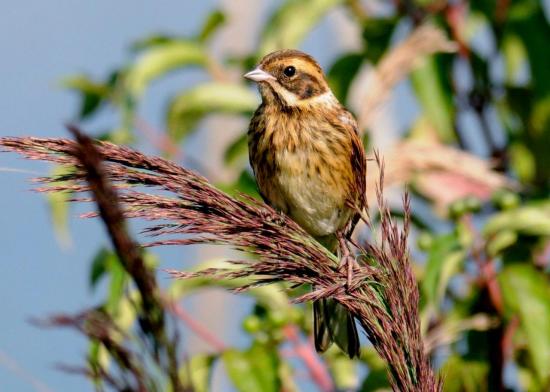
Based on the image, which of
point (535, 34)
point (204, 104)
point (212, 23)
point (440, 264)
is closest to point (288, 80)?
point (440, 264)

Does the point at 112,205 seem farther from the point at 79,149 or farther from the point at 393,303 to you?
the point at 393,303

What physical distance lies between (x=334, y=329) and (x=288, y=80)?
Result: 0.91 m

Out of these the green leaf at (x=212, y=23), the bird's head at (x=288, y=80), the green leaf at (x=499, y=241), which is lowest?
the green leaf at (x=499, y=241)

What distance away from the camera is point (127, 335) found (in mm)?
1667

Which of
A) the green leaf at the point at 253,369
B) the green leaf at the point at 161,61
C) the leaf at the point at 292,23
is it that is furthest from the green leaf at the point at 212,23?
the green leaf at the point at 253,369

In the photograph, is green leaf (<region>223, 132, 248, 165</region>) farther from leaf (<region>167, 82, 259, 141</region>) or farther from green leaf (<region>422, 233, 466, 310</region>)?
green leaf (<region>422, 233, 466, 310</region>)

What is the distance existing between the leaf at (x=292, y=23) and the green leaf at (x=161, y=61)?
308 mm

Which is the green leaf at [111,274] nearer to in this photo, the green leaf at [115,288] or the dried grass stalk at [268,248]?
the green leaf at [115,288]

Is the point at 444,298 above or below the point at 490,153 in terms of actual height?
below

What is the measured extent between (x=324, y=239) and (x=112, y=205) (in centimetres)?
246

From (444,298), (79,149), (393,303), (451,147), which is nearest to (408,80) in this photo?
(451,147)

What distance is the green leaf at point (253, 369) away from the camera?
3670 millimetres

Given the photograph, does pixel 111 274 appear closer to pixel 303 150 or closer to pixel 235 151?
pixel 303 150

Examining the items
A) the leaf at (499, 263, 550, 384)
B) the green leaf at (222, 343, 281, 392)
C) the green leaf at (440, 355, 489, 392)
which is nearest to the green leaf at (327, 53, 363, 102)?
the leaf at (499, 263, 550, 384)
